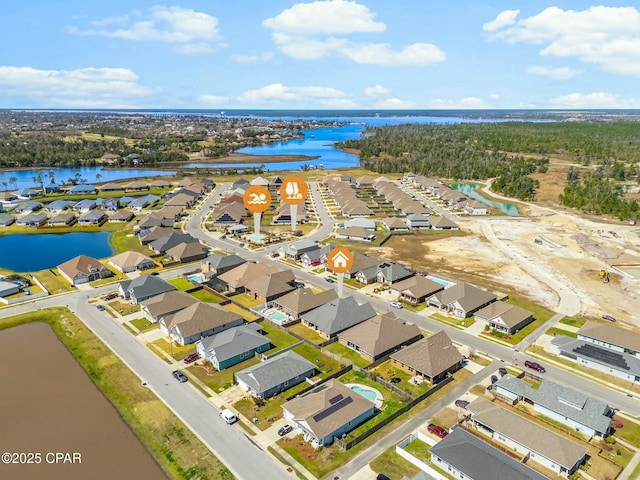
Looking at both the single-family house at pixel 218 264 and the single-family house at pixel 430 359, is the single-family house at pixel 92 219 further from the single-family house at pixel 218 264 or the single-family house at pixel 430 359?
the single-family house at pixel 430 359

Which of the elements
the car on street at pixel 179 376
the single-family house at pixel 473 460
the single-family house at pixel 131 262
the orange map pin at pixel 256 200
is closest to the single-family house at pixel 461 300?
the single-family house at pixel 473 460

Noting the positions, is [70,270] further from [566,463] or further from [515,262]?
[515,262]

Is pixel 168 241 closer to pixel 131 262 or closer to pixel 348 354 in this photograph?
pixel 131 262

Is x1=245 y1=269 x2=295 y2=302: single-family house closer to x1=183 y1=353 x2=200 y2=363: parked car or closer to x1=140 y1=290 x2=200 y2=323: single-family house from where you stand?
x1=140 y1=290 x2=200 y2=323: single-family house

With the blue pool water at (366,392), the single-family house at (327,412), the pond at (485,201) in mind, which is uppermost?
the pond at (485,201)

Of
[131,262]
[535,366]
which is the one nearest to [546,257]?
[535,366]
